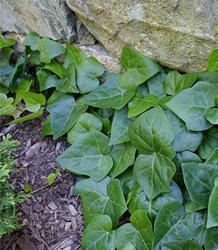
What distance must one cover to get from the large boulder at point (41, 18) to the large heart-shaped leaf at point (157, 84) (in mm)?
661

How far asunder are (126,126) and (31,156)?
717 millimetres

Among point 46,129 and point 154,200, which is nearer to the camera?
point 154,200

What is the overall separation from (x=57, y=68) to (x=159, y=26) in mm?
806

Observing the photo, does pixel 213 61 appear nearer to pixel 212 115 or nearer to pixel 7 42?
pixel 212 115

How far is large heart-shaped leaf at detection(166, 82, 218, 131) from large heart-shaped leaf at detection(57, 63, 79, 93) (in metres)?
0.70

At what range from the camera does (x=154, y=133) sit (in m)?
1.33

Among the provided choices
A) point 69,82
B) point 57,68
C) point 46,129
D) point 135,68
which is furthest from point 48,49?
point 135,68

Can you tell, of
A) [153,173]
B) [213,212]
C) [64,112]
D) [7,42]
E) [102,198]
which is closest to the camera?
[213,212]

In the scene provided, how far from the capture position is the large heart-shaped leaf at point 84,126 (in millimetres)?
1657

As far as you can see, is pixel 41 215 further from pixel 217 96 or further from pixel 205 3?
pixel 205 3

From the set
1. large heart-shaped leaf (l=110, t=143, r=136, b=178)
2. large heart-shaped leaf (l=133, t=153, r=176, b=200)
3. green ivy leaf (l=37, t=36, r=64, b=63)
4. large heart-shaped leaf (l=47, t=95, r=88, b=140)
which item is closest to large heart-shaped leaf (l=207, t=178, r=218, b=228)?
large heart-shaped leaf (l=133, t=153, r=176, b=200)

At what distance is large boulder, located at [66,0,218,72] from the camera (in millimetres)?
1325

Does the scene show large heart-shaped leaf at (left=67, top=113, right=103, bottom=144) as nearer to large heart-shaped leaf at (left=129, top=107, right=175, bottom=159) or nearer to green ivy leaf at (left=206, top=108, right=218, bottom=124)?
large heart-shaped leaf at (left=129, top=107, right=175, bottom=159)

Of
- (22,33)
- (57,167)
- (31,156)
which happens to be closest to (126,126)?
(57,167)
